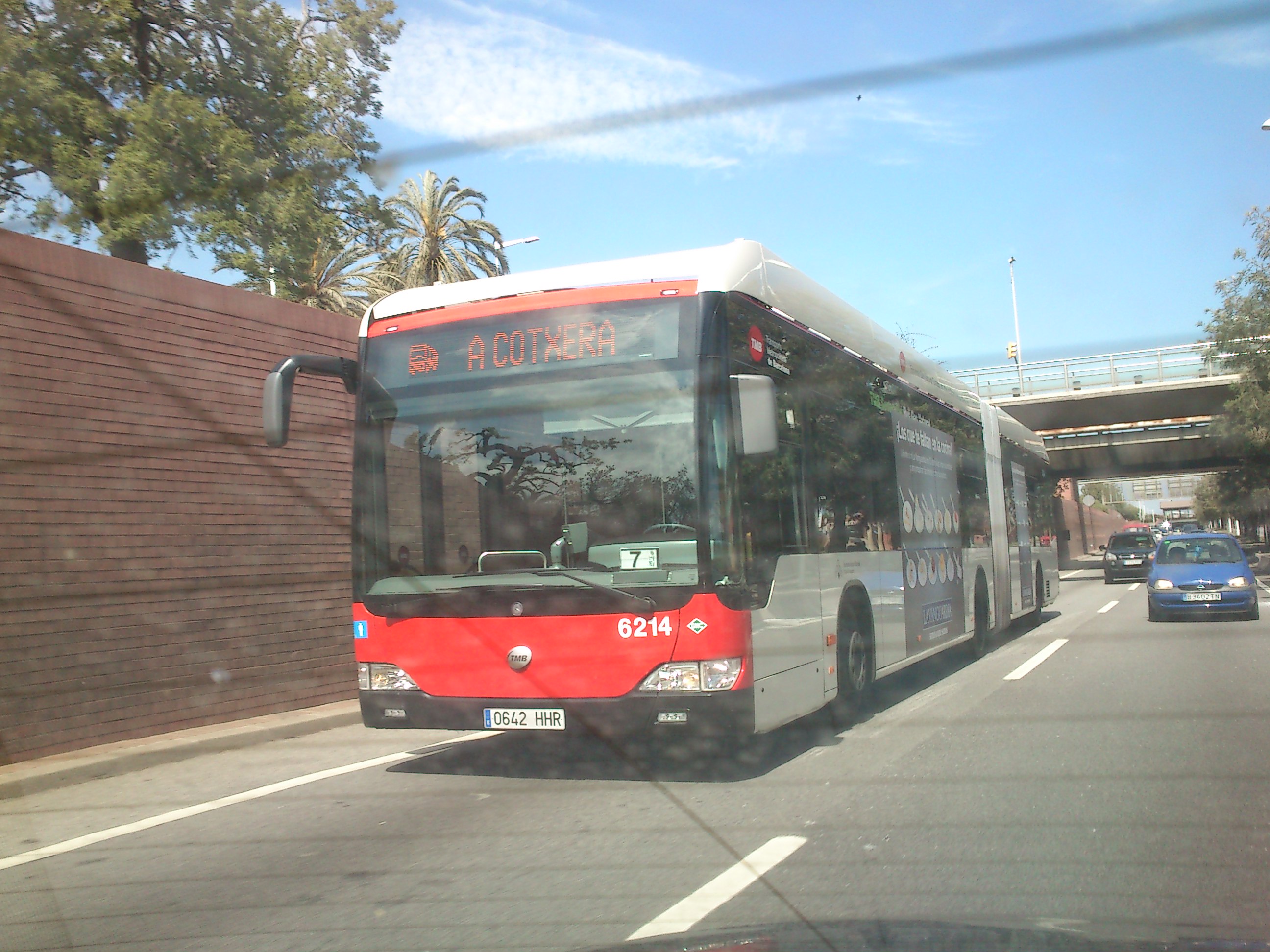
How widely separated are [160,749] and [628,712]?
14.2 ft

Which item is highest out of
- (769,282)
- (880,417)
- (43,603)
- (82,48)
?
(82,48)

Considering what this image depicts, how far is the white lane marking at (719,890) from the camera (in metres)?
4.15

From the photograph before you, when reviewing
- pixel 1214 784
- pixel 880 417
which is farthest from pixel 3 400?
pixel 1214 784

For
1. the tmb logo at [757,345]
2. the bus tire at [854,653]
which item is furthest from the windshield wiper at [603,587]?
the bus tire at [854,653]

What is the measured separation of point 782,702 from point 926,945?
12.6 ft

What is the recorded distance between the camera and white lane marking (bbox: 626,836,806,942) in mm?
4152

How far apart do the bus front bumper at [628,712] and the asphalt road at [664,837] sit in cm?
43

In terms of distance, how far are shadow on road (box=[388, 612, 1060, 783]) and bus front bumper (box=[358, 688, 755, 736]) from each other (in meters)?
0.17

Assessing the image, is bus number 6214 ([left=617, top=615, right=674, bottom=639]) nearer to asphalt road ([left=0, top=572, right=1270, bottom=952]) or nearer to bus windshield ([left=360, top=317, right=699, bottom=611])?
bus windshield ([left=360, top=317, right=699, bottom=611])

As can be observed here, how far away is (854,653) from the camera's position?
8.65 meters

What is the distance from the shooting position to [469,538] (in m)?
6.92

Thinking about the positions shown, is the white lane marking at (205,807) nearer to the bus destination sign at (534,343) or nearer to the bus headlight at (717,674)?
the bus destination sign at (534,343)

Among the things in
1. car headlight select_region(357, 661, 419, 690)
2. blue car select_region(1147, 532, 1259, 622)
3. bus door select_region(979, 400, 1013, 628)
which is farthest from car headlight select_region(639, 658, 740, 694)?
blue car select_region(1147, 532, 1259, 622)

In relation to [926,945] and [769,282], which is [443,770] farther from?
[926,945]
